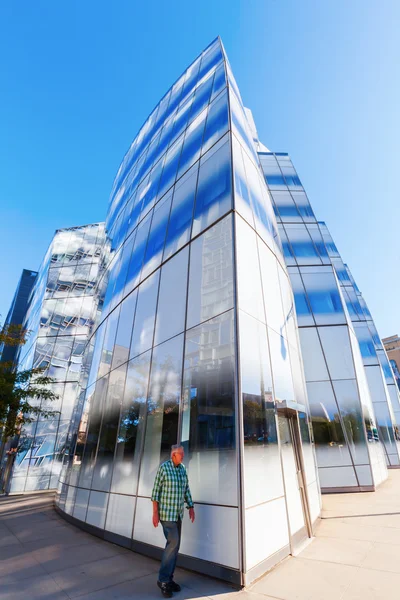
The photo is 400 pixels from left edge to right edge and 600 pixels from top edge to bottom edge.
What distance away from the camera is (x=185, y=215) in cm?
883

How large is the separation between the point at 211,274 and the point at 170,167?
6.56 metres

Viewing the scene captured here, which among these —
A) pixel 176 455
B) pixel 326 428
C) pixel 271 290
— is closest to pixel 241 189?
pixel 271 290

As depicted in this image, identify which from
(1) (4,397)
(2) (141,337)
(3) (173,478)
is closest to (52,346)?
(1) (4,397)

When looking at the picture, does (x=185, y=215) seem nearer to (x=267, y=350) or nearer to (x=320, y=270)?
(x=267, y=350)

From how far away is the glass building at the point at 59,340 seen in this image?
21.4 m

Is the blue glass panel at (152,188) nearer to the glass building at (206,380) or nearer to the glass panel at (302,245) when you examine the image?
the glass building at (206,380)

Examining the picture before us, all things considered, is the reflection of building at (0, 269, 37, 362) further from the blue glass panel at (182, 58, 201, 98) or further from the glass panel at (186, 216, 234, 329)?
the glass panel at (186, 216, 234, 329)

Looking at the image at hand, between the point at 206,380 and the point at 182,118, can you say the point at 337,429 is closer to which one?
the point at 206,380

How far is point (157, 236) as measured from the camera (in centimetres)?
1006

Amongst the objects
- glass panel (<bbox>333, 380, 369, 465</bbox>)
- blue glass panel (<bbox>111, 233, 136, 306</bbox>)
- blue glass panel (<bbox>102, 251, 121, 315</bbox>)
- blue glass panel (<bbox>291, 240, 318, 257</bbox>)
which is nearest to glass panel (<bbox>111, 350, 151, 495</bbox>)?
blue glass panel (<bbox>111, 233, 136, 306</bbox>)

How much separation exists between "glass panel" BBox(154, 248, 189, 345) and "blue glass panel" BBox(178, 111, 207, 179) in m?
3.74

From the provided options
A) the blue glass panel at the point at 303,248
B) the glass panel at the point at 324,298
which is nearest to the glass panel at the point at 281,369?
the glass panel at the point at 324,298

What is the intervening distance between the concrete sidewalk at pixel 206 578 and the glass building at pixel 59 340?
39.2 ft

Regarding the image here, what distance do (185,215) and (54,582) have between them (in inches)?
318
